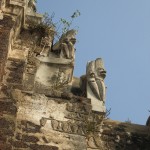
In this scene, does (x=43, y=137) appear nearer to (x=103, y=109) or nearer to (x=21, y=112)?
(x=21, y=112)

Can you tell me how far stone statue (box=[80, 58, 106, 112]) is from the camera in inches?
387

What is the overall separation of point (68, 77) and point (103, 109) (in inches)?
43.8

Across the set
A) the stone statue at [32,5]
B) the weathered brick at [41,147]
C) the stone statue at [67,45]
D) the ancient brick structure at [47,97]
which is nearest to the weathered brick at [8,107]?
the ancient brick structure at [47,97]

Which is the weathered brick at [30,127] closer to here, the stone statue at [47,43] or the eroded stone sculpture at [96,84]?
the eroded stone sculpture at [96,84]

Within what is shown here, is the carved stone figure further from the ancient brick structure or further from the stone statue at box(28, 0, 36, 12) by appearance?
the stone statue at box(28, 0, 36, 12)

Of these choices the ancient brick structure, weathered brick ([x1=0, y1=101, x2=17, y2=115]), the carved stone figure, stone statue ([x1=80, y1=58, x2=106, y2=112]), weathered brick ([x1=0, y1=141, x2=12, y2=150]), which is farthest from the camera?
the carved stone figure

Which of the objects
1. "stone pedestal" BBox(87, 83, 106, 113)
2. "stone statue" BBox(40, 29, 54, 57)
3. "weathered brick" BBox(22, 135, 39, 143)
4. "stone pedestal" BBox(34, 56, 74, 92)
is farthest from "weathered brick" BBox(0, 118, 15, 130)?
"stone statue" BBox(40, 29, 54, 57)

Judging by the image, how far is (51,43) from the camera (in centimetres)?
1102

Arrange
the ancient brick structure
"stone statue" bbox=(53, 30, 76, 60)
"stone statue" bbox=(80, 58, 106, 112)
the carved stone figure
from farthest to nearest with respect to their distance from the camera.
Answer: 1. "stone statue" bbox=(53, 30, 76, 60)
2. the carved stone figure
3. "stone statue" bbox=(80, 58, 106, 112)
4. the ancient brick structure

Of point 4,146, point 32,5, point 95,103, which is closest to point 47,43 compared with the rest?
point 95,103

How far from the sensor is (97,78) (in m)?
10.2

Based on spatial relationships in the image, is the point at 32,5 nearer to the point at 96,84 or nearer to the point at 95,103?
the point at 96,84

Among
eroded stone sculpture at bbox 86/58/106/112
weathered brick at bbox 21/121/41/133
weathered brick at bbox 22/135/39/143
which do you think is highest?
eroded stone sculpture at bbox 86/58/106/112

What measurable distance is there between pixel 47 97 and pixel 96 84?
4.77 ft
